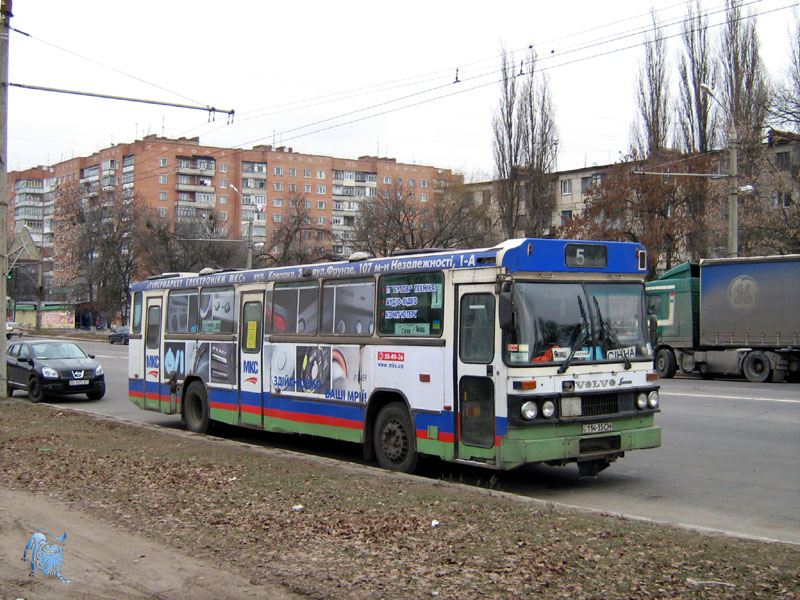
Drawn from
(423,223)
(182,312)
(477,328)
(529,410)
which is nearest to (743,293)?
(182,312)

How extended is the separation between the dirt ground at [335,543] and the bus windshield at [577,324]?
5.33 feet

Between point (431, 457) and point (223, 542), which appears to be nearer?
point (223, 542)

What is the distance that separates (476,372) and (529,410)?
0.78m

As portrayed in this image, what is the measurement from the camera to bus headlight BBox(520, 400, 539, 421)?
858cm

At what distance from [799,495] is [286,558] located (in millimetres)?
5895


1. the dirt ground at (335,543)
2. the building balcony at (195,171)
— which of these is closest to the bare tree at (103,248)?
the building balcony at (195,171)

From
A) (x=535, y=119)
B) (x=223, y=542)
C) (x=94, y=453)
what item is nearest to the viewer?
(x=223, y=542)

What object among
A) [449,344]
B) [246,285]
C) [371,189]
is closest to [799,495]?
[449,344]

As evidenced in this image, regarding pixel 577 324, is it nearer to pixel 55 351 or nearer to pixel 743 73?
pixel 55 351

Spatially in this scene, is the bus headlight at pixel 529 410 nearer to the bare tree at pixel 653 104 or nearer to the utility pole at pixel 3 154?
the utility pole at pixel 3 154

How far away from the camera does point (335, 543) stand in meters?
6.46

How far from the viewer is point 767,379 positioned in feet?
81.0

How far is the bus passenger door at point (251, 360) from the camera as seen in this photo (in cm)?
1301

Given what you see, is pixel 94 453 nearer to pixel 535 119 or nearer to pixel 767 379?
pixel 767 379
